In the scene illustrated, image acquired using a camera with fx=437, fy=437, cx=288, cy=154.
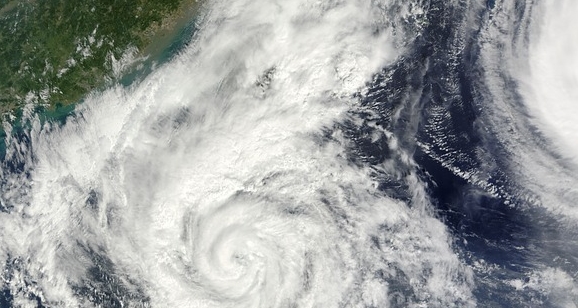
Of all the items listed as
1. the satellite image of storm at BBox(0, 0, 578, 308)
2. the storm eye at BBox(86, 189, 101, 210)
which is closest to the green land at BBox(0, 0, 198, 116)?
the satellite image of storm at BBox(0, 0, 578, 308)

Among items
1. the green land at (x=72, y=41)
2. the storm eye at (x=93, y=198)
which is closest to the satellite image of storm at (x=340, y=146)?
the green land at (x=72, y=41)

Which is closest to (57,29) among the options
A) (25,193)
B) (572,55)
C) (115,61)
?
(115,61)

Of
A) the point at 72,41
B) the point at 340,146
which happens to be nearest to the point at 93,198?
the point at 72,41

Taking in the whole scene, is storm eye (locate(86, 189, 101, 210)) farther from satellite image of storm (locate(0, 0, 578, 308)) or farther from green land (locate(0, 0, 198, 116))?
green land (locate(0, 0, 198, 116))

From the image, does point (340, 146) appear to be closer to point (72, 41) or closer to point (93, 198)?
point (93, 198)

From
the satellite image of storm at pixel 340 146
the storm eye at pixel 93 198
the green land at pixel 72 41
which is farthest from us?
the storm eye at pixel 93 198

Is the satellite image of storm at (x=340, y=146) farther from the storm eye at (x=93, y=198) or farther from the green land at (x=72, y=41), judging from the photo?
the storm eye at (x=93, y=198)
